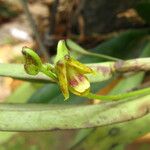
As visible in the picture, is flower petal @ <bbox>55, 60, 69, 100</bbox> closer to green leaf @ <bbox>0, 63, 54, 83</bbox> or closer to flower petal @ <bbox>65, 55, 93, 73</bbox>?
flower petal @ <bbox>65, 55, 93, 73</bbox>

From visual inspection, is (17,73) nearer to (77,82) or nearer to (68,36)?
(77,82)

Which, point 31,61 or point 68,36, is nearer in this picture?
point 31,61

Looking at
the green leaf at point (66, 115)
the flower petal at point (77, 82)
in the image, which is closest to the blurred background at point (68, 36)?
the green leaf at point (66, 115)

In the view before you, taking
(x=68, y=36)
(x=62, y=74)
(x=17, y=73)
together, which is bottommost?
(x=62, y=74)

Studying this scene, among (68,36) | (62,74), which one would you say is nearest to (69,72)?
(62,74)

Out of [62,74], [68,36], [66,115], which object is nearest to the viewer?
[62,74]

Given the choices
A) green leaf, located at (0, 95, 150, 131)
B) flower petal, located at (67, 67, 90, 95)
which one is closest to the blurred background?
green leaf, located at (0, 95, 150, 131)

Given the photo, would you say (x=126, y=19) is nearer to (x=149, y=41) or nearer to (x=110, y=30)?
(x=110, y=30)
